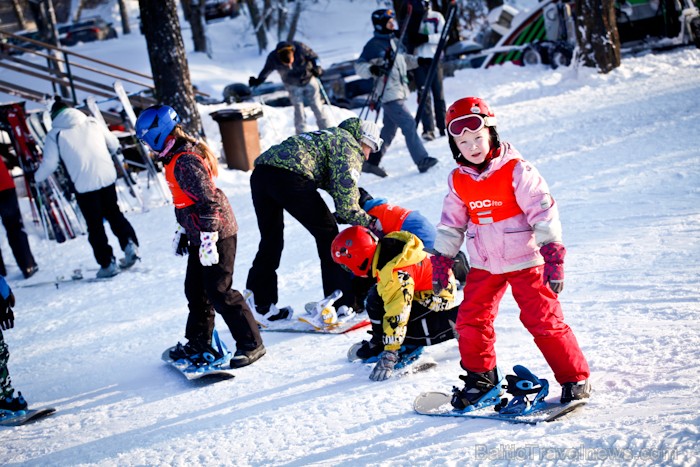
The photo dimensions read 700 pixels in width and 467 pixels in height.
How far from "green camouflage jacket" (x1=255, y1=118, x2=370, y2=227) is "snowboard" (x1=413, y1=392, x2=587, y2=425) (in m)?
1.57

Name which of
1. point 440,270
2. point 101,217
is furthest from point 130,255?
point 440,270

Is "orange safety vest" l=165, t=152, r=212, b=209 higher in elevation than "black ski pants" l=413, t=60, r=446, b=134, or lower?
higher

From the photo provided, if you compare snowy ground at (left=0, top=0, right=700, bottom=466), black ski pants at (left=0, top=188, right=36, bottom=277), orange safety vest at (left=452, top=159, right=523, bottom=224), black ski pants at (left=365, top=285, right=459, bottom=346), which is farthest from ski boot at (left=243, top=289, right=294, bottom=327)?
black ski pants at (left=0, top=188, right=36, bottom=277)

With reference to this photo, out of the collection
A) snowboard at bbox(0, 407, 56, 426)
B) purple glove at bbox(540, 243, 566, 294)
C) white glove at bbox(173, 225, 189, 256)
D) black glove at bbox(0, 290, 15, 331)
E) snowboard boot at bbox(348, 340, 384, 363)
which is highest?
purple glove at bbox(540, 243, 566, 294)

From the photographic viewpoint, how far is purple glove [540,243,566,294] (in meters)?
3.34

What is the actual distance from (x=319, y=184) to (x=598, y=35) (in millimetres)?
9470

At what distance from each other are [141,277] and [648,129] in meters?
6.15

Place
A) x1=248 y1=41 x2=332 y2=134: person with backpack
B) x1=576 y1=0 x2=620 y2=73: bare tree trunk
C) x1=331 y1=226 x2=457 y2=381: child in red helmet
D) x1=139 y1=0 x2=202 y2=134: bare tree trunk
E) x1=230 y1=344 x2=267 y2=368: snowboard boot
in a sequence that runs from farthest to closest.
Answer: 1. x1=576 y1=0 x2=620 y2=73: bare tree trunk
2. x1=248 y1=41 x2=332 y2=134: person with backpack
3. x1=139 y1=0 x2=202 y2=134: bare tree trunk
4. x1=230 y1=344 x2=267 y2=368: snowboard boot
5. x1=331 y1=226 x2=457 y2=381: child in red helmet

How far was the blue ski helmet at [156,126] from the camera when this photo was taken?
4.72 m

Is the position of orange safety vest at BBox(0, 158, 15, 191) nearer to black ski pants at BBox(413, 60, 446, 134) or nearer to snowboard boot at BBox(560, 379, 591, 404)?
black ski pants at BBox(413, 60, 446, 134)

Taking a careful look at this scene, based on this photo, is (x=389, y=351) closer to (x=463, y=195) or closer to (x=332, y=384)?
(x=332, y=384)

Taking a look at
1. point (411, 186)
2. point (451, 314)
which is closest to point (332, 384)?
point (451, 314)

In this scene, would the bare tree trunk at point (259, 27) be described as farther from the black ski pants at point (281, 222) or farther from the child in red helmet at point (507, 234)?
the child in red helmet at point (507, 234)

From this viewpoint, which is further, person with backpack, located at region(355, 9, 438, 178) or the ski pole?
the ski pole
